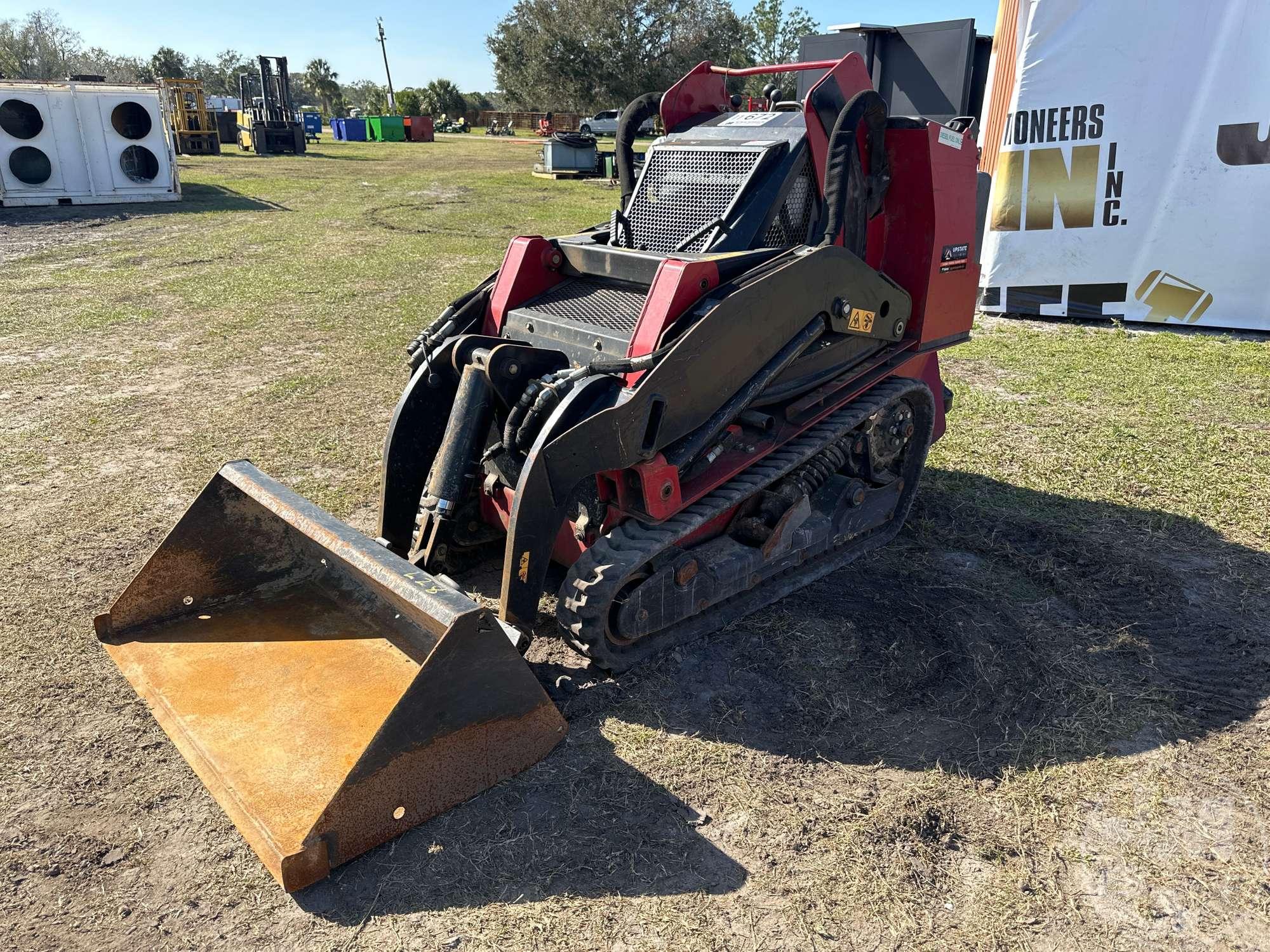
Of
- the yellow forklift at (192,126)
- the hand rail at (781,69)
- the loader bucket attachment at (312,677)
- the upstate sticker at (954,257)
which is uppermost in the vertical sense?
the yellow forklift at (192,126)

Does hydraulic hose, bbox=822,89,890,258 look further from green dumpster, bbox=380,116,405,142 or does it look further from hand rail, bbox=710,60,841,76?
green dumpster, bbox=380,116,405,142

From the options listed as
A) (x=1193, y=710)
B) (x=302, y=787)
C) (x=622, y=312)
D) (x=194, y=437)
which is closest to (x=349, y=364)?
(x=194, y=437)

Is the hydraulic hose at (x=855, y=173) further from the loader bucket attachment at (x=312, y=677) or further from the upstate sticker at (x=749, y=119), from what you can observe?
the loader bucket attachment at (x=312, y=677)

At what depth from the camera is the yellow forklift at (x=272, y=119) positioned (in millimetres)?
32344

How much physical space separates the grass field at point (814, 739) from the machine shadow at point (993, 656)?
16 millimetres

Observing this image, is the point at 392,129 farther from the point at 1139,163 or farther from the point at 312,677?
the point at 312,677

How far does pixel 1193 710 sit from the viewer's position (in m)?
3.67

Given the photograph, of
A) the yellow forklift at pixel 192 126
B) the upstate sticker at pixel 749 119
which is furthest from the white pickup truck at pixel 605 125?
the upstate sticker at pixel 749 119

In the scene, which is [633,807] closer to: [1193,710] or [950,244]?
[1193,710]

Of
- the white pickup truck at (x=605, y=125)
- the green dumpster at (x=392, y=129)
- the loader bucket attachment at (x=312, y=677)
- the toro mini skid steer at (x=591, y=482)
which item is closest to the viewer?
the loader bucket attachment at (x=312, y=677)

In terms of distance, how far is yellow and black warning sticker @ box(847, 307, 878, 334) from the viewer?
4.36 meters

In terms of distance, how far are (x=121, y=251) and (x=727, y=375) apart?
12.9 m

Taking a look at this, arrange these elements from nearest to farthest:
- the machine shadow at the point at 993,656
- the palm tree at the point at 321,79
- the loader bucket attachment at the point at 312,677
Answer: the loader bucket attachment at the point at 312,677 → the machine shadow at the point at 993,656 → the palm tree at the point at 321,79

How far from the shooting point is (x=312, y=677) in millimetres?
3516
